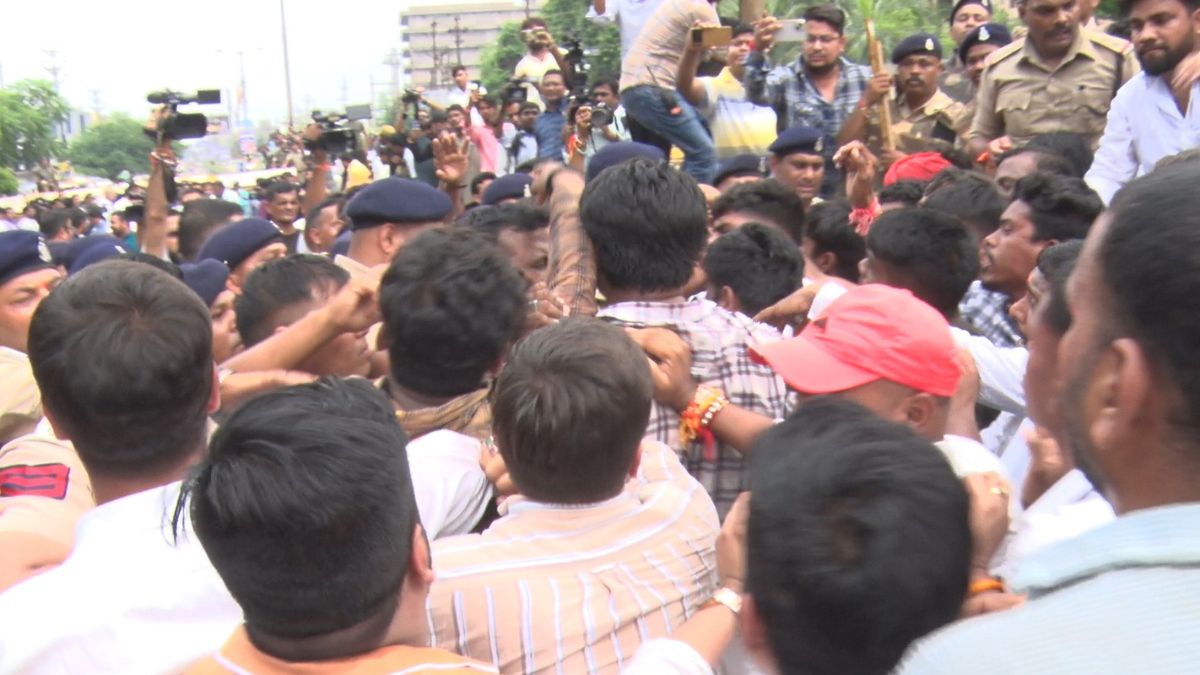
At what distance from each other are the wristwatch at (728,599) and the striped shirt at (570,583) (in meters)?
0.12

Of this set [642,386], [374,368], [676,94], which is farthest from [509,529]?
[676,94]

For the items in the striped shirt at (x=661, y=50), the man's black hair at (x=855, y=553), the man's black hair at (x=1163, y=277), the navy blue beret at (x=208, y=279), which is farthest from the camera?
the striped shirt at (x=661, y=50)

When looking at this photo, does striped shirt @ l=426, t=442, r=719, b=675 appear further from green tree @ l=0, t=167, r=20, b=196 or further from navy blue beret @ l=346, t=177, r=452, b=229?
green tree @ l=0, t=167, r=20, b=196

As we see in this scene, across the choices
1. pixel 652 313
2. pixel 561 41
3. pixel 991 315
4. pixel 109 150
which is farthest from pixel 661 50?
pixel 109 150

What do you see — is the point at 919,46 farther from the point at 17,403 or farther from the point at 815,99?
the point at 17,403

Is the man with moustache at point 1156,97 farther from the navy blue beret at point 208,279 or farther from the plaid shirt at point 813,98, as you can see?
the navy blue beret at point 208,279

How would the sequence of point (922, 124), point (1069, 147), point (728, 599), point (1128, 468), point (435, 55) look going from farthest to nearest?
point (435, 55) < point (922, 124) < point (1069, 147) < point (728, 599) < point (1128, 468)

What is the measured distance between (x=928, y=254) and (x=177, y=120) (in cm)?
582

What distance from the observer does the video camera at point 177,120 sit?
768 cm

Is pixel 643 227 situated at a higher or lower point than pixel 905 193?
higher

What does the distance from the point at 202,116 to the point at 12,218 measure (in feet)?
50.3

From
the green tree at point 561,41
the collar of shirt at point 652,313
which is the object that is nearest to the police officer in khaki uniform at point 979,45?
the collar of shirt at point 652,313

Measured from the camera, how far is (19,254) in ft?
13.0

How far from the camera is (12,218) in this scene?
21.2 metres
